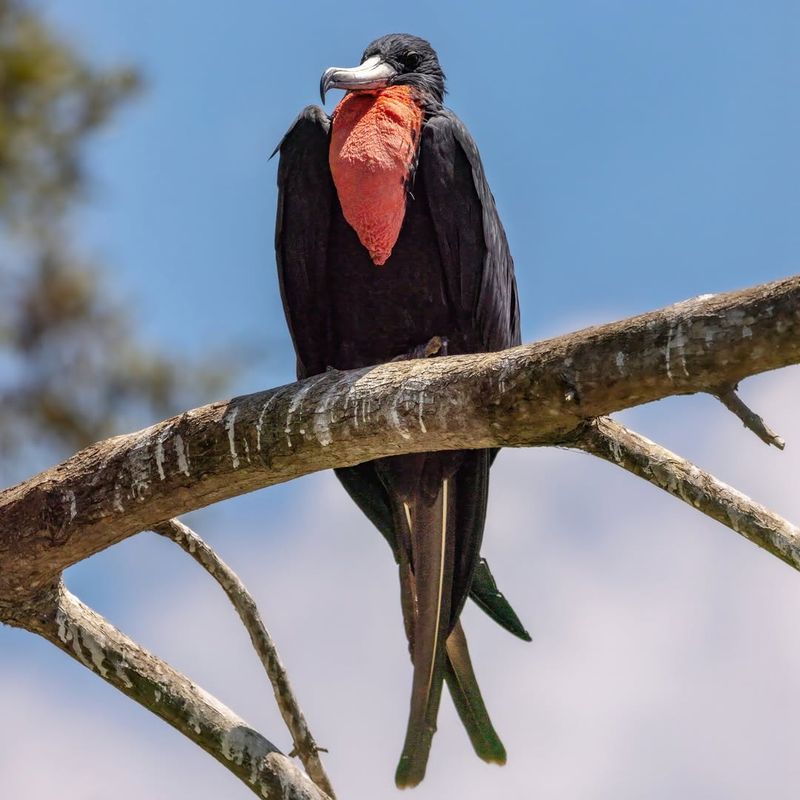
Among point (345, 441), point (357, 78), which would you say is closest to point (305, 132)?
point (357, 78)

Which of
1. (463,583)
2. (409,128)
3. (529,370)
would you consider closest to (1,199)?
(409,128)

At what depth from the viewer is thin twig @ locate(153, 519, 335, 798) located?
140 inches

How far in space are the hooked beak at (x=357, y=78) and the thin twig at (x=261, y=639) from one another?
55.3 inches

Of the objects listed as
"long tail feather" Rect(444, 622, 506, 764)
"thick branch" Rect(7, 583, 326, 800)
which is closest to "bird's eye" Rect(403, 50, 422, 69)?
"long tail feather" Rect(444, 622, 506, 764)

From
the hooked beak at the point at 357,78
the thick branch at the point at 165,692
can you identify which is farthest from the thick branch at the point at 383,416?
the hooked beak at the point at 357,78

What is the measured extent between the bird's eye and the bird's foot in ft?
3.21

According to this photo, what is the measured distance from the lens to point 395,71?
4.24 m

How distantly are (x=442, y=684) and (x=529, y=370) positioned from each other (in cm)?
115

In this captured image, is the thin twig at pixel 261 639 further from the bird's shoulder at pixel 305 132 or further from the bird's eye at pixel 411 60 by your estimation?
the bird's eye at pixel 411 60

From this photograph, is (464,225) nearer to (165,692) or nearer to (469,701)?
(469,701)

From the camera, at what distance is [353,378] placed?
3109mm

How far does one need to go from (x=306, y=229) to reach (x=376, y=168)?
33cm

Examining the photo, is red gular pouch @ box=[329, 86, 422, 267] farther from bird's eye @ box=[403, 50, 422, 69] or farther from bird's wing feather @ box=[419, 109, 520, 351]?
bird's eye @ box=[403, 50, 422, 69]

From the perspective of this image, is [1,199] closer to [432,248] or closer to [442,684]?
[432,248]
